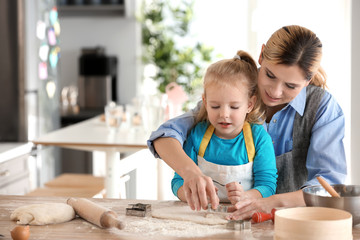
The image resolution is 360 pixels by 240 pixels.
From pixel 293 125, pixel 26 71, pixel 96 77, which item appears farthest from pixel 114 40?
pixel 293 125

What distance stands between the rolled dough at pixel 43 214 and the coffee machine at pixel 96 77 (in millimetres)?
4267

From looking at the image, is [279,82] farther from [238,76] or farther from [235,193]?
[235,193]

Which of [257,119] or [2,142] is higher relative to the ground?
[257,119]

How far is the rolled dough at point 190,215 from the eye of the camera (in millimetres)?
1586

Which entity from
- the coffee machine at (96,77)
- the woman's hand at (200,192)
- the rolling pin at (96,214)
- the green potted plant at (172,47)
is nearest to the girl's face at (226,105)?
the woman's hand at (200,192)

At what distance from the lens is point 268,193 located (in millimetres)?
1848

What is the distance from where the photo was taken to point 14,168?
162 inches

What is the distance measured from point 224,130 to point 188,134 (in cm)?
17

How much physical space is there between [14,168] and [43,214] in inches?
105

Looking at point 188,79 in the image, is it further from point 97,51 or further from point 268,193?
point 268,193

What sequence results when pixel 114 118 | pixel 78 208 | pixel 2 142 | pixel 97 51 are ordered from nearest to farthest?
pixel 78 208 < pixel 114 118 < pixel 2 142 < pixel 97 51

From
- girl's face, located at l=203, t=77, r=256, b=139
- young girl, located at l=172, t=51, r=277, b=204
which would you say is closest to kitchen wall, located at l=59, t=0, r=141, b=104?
young girl, located at l=172, t=51, r=277, b=204

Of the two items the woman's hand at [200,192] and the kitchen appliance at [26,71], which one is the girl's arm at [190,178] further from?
the kitchen appliance at [26,71]

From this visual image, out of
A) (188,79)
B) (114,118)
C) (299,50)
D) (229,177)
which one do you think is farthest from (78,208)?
(188,79)
